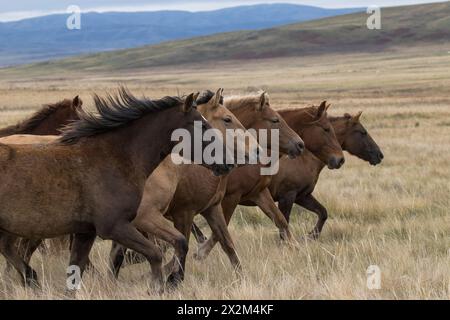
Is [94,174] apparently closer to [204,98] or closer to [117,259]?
[117,259]

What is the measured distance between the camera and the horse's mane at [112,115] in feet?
19.3

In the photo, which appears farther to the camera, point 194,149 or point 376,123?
point 376,123

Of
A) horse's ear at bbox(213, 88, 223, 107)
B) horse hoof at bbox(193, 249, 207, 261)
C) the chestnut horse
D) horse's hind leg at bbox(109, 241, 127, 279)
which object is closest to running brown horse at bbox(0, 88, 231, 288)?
the chestnut horse

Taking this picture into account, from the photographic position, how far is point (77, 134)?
232 inches

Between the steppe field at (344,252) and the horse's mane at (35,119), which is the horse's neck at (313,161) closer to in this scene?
the steppe field at (344,252)

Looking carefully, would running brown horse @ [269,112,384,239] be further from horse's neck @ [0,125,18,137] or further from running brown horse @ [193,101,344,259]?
horse's neck @ [0,125,18,137]

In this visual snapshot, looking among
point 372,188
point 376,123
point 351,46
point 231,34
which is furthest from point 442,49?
point 372,188

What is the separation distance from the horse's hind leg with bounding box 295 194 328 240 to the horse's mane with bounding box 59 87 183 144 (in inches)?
150

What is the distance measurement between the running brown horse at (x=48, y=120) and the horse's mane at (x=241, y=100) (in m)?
1.71

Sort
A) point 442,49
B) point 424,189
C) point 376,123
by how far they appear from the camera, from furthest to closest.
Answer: point 442,49 < point 376,123 < point 424,189

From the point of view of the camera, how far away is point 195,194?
7176mm
